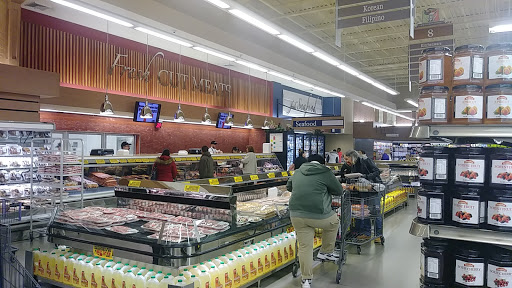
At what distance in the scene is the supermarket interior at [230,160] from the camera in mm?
2398

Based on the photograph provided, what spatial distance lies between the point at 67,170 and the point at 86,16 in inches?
150

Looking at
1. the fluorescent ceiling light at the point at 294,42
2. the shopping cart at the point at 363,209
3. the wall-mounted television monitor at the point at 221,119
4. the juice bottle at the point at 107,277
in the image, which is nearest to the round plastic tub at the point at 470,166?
the juice bottle at the point at 107,277

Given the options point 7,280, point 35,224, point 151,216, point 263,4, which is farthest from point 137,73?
point 7,280

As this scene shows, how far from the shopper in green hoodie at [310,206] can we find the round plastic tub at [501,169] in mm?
2199

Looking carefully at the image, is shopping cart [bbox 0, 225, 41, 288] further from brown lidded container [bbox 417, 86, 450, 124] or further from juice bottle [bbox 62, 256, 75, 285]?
brown lidded container [bbox 417, 86, 450, 124]

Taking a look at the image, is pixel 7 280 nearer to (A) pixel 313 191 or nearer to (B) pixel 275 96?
(A) pixel 313 191

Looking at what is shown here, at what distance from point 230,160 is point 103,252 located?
7689mm

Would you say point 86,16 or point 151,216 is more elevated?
point 86,16

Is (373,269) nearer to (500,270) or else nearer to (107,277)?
(500,270)

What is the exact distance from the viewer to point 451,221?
2.44 m

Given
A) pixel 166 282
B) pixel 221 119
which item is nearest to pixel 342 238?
pixel 166 282

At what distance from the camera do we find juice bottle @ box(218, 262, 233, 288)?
368 centimetres

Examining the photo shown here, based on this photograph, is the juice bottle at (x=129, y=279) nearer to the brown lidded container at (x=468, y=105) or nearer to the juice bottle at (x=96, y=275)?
the juice bottle at (x=96, y=275)

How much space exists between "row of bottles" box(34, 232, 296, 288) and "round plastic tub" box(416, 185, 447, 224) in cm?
201
